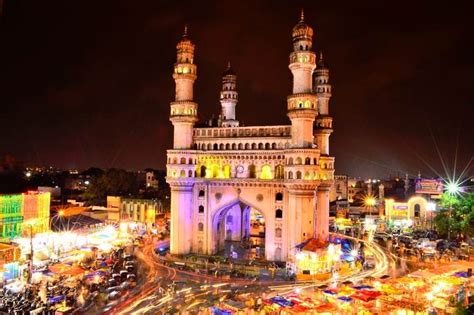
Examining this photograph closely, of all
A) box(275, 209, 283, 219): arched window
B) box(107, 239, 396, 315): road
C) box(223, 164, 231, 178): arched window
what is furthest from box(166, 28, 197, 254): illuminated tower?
box(275, 209, 283, 219): arched window

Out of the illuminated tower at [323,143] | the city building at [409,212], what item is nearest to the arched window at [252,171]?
the illuminated tower at [323,143]

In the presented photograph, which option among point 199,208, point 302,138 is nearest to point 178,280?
point 199,208

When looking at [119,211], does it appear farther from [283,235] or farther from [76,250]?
[283,235]

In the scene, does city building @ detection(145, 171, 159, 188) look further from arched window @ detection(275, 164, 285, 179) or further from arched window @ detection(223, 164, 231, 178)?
arched window @ detection(275, 164, 285, 179)

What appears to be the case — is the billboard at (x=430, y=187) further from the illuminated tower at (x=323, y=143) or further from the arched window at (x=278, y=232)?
the arched window at (x=278, y=232)

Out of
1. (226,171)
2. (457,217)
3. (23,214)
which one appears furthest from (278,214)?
(23,214)

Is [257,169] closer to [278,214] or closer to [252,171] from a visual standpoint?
[252,171]

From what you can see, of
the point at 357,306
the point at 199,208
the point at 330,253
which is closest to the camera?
the point at 357,306
